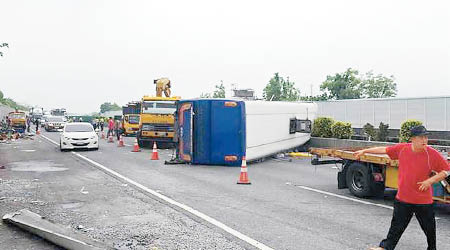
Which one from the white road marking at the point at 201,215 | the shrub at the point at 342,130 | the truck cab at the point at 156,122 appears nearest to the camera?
the white road marking at the point at 201,215

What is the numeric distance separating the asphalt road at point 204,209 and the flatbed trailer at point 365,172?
0.91 feet

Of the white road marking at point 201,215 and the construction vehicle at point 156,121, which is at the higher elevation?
the construction vehicle at point 156,121

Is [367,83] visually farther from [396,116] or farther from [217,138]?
[217,138]

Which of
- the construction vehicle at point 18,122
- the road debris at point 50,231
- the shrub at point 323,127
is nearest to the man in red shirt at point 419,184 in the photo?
the road debris at point 50,231

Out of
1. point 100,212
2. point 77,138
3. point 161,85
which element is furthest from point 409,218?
point 161,85

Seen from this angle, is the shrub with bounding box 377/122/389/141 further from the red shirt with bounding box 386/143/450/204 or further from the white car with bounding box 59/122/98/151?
the red shirt with bounding box 386/143/450/204

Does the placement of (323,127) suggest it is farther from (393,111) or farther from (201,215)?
(201,215)

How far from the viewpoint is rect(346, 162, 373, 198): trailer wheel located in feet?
32.1

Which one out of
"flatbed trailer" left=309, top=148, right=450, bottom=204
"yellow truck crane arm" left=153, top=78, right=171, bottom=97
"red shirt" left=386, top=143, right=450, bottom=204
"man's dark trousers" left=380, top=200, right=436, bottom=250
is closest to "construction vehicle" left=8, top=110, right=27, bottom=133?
"yellow truck crane arm" left=153, top=78, right=171, bottom=97

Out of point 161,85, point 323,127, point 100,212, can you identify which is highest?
point 161,85

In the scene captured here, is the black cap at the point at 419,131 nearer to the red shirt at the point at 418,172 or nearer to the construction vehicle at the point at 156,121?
the red shirt at the point at 418,172

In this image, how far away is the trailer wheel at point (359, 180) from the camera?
9.77 meters

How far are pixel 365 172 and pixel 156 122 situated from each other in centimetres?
1510

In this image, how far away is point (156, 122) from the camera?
23.4 meters
